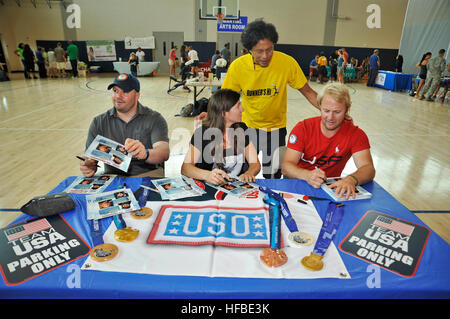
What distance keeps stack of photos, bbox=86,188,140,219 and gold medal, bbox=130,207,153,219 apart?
0.09 ft

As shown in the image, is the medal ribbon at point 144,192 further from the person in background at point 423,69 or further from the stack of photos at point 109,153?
the person in background at point 423,69

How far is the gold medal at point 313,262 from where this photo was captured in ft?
3.54

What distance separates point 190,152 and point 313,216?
102 cm

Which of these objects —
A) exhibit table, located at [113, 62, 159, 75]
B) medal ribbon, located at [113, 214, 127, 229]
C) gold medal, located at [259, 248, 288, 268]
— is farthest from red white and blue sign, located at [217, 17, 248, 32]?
gold medal, located at [259, 248, 288, 268]

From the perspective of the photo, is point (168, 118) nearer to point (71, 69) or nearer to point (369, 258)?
point (369, 258)

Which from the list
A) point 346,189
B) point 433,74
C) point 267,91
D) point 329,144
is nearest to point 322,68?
point 433,74

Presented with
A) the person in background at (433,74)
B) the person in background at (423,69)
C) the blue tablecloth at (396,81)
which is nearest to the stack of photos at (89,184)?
the person in background at (433,74)

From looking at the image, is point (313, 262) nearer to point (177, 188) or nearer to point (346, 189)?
point (346, 189)

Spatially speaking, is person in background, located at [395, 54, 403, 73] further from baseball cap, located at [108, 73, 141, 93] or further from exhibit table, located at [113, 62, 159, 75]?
baseball cap, located at [108, 73, 141, 93]

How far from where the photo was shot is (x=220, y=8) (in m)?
14.3

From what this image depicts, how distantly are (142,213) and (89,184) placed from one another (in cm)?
56
